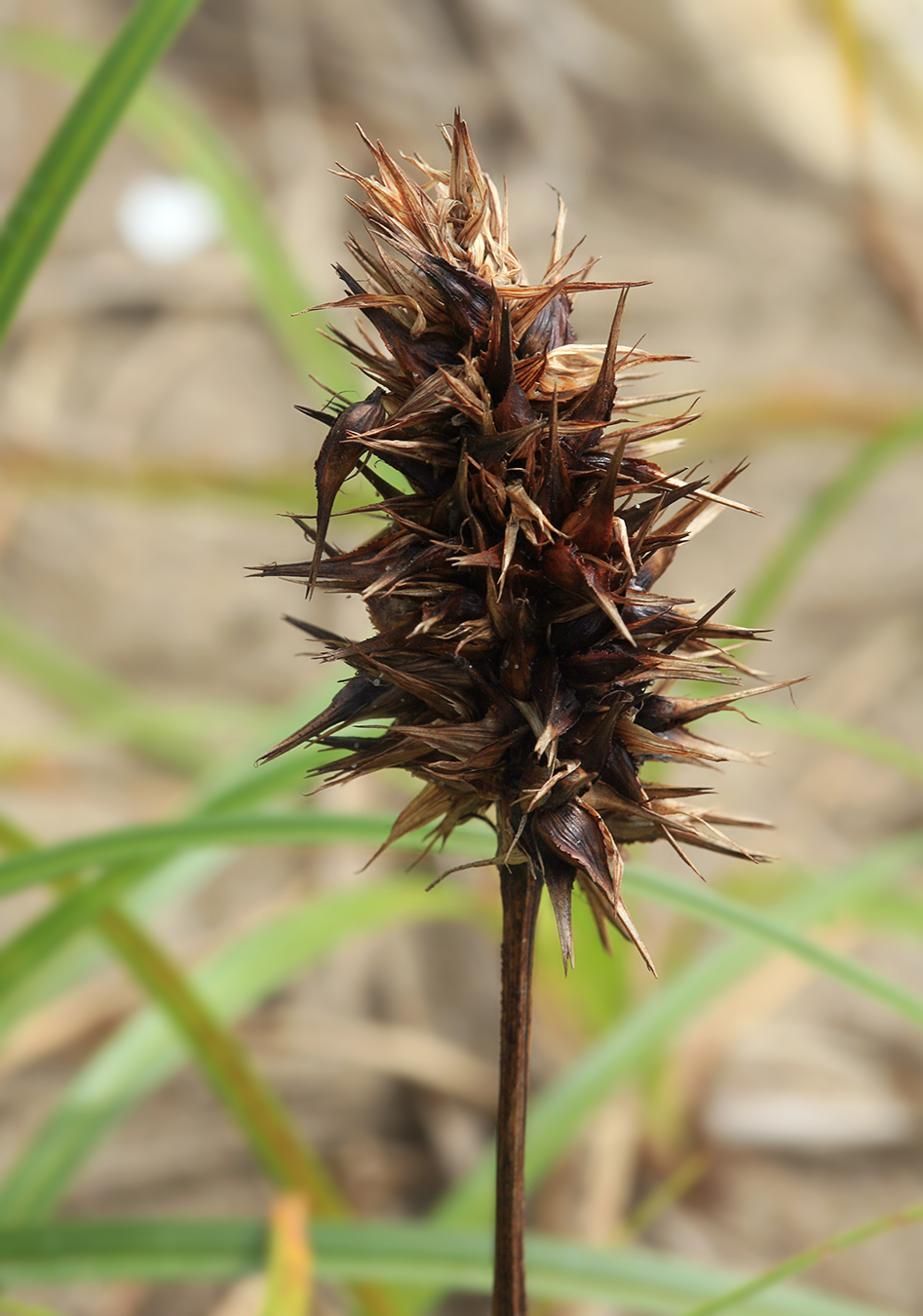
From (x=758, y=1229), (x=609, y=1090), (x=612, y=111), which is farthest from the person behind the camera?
(x=612, y=111)

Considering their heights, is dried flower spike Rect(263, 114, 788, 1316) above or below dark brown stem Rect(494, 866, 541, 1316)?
above

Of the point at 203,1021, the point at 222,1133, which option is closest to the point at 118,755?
the point at 222,1133

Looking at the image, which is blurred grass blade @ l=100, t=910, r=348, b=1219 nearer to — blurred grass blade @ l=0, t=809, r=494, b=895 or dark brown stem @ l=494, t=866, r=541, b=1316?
blurred grass blade @ l=0, t=809, r=494, b=895

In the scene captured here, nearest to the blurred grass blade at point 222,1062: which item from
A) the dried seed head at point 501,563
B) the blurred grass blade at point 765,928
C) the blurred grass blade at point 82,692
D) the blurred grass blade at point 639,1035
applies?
the blurred grass blade at point 639,1035

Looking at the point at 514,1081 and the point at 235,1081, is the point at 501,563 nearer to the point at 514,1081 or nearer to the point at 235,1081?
the point at 514,1081

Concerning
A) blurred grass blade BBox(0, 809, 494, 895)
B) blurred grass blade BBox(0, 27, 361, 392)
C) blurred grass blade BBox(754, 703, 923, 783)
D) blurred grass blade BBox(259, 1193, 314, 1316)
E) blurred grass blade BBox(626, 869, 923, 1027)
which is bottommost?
blurred grass blade BBox(259, 1193, 314, 1316)

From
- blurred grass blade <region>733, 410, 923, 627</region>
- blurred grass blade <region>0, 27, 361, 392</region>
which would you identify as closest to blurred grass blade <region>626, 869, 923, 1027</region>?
blurred grass blade <region>733, 410, 923, 627</region>

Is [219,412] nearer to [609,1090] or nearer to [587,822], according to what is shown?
[609,1090]
